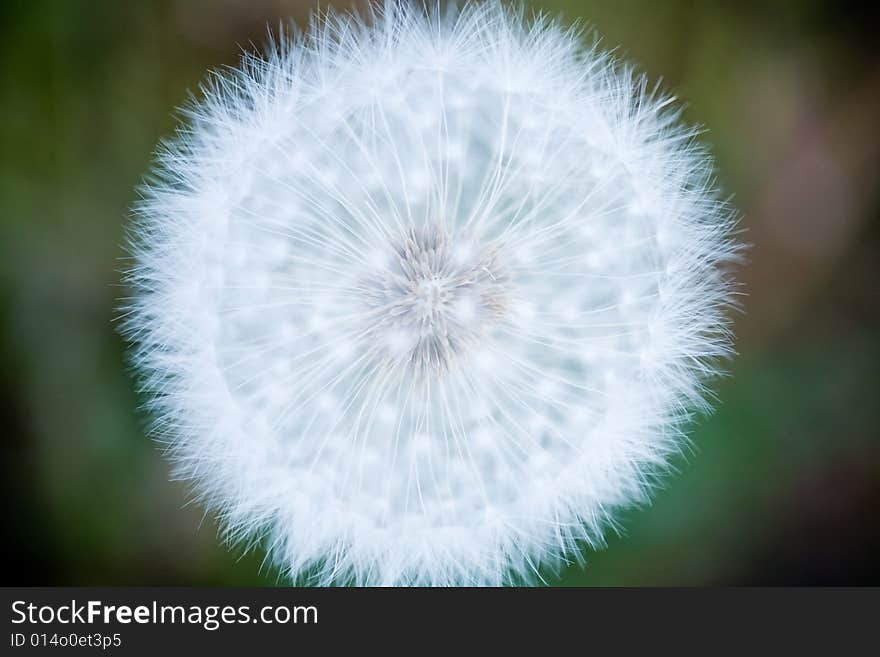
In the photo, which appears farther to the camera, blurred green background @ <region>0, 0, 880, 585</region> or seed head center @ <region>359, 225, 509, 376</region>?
blurred green background @ <region>0, 0, 880, 585</region>

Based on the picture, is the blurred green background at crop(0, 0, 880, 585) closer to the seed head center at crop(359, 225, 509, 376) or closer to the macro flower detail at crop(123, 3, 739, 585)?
the macro flower detail at crop(123, 3, 739, 585)

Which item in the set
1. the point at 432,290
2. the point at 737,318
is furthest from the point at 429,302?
the point at 737,318

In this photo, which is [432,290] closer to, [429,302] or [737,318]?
[429,302]

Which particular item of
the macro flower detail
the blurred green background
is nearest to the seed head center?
the macro flower detail

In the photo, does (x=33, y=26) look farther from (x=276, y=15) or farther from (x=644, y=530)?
(x=644, y=530)

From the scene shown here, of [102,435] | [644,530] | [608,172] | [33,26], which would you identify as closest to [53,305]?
[102,435]

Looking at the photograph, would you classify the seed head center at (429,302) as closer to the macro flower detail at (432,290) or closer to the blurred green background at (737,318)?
the macro flower detail at (432,290)
